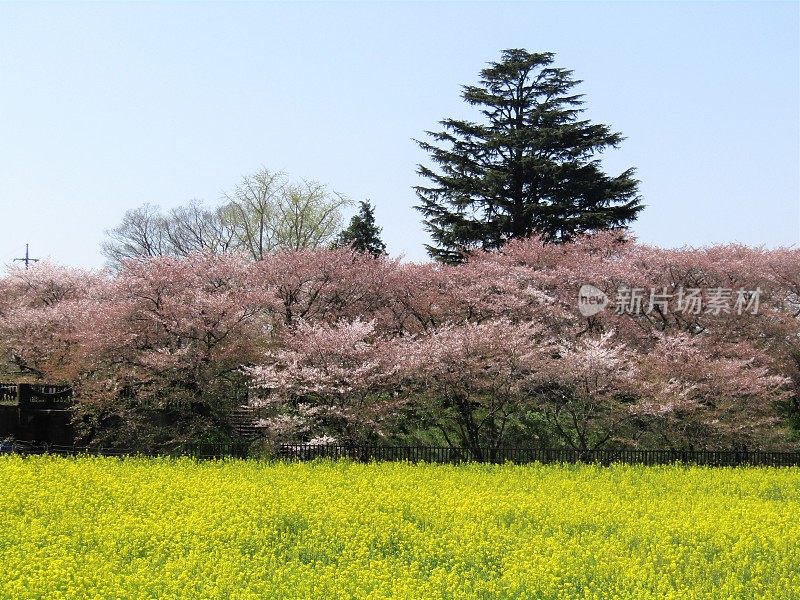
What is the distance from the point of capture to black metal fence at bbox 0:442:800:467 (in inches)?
1020

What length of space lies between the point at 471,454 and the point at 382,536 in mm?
14284

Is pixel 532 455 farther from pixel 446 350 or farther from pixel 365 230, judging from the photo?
pixel 365 230

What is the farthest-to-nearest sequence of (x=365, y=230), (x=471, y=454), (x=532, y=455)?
(x=365, y=230) → (x=471, y=454) → (x=532, y=455)

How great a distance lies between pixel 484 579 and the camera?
1212 cm

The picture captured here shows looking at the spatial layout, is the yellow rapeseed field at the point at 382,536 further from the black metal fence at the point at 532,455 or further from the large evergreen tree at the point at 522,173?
the large evergreen tree at the point at 522,173

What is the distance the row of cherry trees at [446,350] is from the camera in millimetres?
27375

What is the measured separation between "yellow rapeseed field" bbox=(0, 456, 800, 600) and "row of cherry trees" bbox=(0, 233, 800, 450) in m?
6.88

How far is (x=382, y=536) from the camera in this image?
1416 centimetres

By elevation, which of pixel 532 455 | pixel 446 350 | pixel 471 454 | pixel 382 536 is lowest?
pixel 471 454

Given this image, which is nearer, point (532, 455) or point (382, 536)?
point (382, 536)

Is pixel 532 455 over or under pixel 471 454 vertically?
over

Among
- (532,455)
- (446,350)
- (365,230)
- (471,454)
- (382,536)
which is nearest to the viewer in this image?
(382,536)

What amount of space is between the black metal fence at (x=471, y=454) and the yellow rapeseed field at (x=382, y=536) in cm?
508

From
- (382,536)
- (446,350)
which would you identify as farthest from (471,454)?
(382,536)
